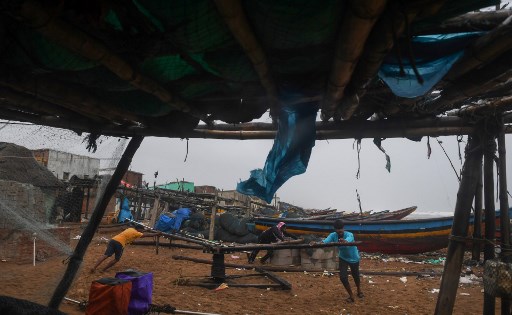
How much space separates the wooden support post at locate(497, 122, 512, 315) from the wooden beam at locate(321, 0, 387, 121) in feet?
8.27

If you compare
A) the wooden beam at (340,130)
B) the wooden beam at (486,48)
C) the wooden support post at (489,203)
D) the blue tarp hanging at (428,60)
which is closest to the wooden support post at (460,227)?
the wooden support post at (489,203)

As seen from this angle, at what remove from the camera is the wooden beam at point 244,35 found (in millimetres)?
1746

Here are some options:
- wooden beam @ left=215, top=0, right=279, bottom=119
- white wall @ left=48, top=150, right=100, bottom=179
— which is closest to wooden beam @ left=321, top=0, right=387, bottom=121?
wooden beam @ left=215, top=0, right=279, bottom=119

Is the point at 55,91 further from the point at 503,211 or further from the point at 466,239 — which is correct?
the point at 503,211

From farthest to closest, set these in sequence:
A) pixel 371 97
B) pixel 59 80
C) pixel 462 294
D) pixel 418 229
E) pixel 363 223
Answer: pixel 363 223, pixel 418 229, pixel 462 294, pixel 371 97, pixel 59 80

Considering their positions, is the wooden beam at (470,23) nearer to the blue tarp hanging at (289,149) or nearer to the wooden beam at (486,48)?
the wooden beam at (486,48)

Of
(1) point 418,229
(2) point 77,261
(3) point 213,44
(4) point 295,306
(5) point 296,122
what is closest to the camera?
(3) point 213,44

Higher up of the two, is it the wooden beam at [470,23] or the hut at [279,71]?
→ the wooden beam at [470,23]

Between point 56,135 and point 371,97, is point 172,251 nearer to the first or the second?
point 56,135

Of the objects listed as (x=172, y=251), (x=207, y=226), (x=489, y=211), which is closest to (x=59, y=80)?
(x=489, y=211)

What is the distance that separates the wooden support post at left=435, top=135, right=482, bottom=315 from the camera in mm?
3828

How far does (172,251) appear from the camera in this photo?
48.4ft

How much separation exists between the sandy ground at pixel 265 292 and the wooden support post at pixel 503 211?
3.60 meters

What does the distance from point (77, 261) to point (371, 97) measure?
4.63m
